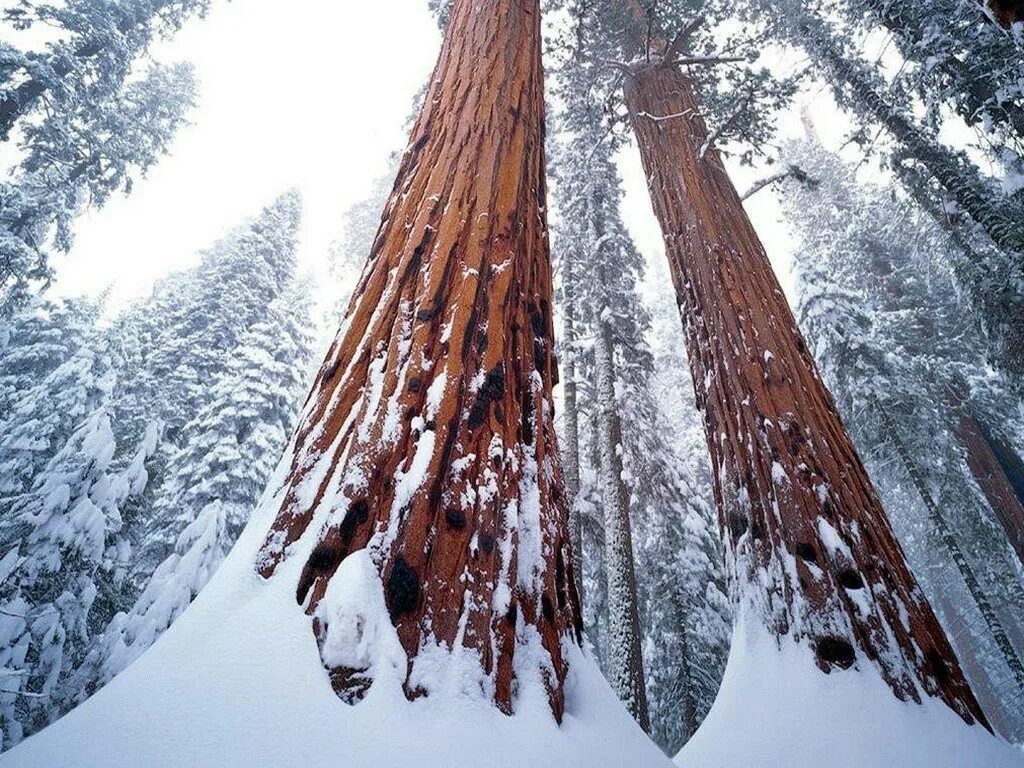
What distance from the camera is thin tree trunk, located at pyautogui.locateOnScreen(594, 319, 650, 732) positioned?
8.56 meters

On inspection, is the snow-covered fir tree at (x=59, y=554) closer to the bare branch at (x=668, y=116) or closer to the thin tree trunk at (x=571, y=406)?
the thin tree trunk at (x=571, y=406)

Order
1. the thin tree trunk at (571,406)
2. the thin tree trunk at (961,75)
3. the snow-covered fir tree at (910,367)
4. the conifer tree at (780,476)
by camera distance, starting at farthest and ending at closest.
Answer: the snow-covered fir tree at (910,367) < the thin tree trunk at (571,406) < the thin tree trunk at (961,75) < the conifer tree at (780,476)

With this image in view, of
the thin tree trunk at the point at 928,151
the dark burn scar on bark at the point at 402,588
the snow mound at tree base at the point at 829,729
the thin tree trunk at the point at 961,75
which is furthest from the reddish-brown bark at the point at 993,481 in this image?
the dark burn scar on bark at the point at 402,588

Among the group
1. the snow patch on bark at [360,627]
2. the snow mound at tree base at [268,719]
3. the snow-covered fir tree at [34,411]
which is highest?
the snow-covered fir tree at [34,411]

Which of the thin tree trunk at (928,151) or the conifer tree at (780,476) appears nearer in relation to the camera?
the conifer tree at (780,476)

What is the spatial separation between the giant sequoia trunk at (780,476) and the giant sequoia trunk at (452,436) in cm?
154

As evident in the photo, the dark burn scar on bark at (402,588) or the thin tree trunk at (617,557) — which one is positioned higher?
the thin tree trunk at (617,557)

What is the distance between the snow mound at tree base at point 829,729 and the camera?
5.70 ft

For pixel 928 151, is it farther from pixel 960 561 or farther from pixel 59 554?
pixel 59 554

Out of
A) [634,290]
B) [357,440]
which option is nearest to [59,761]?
[357,440]

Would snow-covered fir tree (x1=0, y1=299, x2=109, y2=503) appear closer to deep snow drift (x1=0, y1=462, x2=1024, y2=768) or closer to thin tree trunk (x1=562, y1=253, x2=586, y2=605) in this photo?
thin tree trunk (x1=562, y1=253, x2=586, y2=605)

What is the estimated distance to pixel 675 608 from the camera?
1142 centimetres

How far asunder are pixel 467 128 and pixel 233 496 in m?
13.1

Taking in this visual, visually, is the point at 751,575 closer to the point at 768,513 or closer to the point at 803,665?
the point at 768,513
